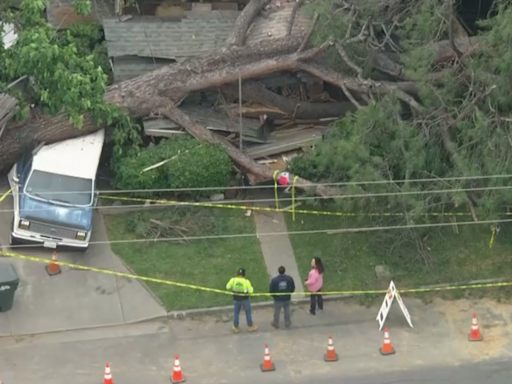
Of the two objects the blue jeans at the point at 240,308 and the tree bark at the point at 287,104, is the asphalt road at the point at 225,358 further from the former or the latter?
the tree bark at the point at 287,104

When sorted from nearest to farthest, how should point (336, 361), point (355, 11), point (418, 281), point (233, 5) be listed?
point (336, 361), point (418, 281), point (355, 11), point (233, 5)

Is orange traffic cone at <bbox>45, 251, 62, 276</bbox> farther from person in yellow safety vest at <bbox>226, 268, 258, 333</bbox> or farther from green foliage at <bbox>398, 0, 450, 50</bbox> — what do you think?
green foliage at <bbox>398, 0, 450, 50</bbox>

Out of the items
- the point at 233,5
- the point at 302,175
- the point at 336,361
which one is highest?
the point at 233,5

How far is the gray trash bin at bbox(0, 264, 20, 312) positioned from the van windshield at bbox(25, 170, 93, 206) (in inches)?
70.6

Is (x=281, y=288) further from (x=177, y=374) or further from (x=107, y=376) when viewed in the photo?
(x=107, y=376)

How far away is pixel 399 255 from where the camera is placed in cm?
1836

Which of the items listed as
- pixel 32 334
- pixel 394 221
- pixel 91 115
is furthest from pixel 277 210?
pixel 32 334

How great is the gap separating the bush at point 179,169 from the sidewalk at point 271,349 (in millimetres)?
3135

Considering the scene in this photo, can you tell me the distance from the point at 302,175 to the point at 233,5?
5925 millimetres

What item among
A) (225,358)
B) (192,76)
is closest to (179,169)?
(192,76)

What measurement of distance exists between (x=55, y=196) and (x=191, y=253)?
2.68m

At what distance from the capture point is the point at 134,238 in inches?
738

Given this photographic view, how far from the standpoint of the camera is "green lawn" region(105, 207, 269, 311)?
57.6 ft

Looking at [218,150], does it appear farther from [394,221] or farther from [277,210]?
[394,221]
